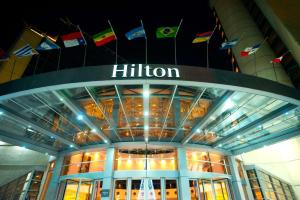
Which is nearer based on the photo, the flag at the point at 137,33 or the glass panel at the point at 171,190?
the flag at the point at 137,33

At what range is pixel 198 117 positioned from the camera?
10.1 metres

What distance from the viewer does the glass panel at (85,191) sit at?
41.0 ft

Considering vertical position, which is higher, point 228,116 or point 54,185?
point 228,116

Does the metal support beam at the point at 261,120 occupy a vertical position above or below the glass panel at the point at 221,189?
above

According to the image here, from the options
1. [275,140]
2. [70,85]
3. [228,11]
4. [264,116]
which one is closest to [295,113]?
[264,116]

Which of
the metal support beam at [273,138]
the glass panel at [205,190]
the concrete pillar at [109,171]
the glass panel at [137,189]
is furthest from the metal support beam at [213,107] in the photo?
the concrete pillar at [109,171]

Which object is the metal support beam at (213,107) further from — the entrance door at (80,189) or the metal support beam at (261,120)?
the entrance door at (80,189)

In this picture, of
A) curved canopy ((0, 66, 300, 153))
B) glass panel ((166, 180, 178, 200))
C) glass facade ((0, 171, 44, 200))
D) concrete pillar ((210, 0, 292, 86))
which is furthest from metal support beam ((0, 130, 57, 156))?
concrete pillar ((210, 0, 292, 86))

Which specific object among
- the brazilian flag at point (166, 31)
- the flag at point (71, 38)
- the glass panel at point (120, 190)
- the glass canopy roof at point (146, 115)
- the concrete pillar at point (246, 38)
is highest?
the concrete pillar at point (246, 38)

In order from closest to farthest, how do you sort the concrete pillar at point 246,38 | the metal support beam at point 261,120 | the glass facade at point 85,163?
the metal support beam at point 261,120 → the glass facade at point 85,163 → the concrete pillar at point 246,38

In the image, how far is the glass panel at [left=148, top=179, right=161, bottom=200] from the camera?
11.8 m

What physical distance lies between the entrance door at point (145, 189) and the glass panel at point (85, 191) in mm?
1939

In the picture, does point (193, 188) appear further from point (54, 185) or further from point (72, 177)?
point (54, 185)

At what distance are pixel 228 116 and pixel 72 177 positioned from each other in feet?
35.5
